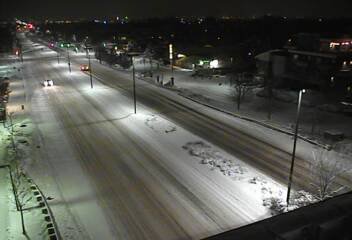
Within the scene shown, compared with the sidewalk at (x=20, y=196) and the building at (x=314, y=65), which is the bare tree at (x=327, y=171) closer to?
the sidewalk at (x=20, y=196)

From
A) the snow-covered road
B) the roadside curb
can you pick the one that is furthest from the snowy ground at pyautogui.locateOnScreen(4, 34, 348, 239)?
the roadside curb

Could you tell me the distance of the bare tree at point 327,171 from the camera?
67.7 ft

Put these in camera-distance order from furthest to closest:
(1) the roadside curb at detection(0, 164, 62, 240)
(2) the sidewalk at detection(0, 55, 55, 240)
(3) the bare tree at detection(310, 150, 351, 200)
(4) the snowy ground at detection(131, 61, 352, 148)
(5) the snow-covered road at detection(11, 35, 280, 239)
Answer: (4) the snowy ground at detection(131, 61, 352, 148) → (3) the bare tree at detection(310, 150, 351, 200) → (5) the snow-covered road at detection(11, 35, 280, 239) → (2) the sidewalk at detection(0, 55, 55, 240) → (1) the roadside curb at detection(0, 164, 62, 240)

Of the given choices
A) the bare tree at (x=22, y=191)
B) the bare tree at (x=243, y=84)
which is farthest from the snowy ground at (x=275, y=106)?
the bare tree at (x=22, y=191)

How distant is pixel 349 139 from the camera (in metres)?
30.0

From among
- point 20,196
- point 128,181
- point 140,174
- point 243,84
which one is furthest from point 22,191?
point 243,84

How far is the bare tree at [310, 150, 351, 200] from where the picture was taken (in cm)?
2062

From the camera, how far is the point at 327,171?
23406 millimetres

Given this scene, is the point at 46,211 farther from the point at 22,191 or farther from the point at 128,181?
the point at 128,181

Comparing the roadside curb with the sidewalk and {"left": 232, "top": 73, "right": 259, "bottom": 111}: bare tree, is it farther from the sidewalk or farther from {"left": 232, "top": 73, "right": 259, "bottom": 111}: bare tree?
{"left": 232, "top": 73, "right": 259, "bottom": 111}: bare tree

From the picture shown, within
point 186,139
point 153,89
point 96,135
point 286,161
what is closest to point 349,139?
point 286,161

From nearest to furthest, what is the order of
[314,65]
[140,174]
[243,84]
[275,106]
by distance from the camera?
[140,174] → [275,106] → [243,84] → [314,65]

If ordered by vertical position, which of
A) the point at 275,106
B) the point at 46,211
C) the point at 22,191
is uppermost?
the point at 275,106

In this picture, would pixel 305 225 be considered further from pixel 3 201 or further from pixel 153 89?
pixel 153 89
